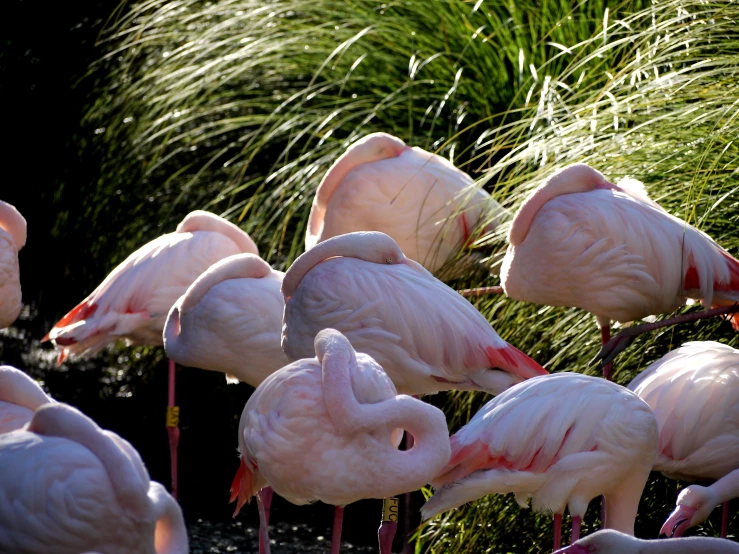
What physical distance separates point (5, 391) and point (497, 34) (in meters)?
3.22

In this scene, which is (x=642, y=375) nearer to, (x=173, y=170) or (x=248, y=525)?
(x=248, y=525)

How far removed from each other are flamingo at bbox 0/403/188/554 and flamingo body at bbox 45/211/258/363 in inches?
80.3

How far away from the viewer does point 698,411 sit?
3154 mm

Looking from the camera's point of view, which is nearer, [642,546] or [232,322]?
[642,546]

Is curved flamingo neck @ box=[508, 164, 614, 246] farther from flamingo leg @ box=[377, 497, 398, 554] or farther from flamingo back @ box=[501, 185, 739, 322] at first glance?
flamingo leg @ box=[377, 497, 398, 554]

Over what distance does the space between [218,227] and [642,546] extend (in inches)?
105

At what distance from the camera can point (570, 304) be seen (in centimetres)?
364

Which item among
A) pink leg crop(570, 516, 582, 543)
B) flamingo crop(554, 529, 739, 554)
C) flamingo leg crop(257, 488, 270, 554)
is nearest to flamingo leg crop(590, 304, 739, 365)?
pink leg crop(570, 516, 582, 543)

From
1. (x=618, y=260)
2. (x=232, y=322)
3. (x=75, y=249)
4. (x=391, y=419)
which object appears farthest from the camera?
(x=75, y=249)

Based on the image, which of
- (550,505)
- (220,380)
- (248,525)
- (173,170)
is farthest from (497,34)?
(550,505)

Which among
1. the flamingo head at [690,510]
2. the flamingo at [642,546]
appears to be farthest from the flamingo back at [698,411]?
the flamingo at [642,546]

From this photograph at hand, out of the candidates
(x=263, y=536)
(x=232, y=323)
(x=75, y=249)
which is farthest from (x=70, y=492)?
(x=75, y=249)

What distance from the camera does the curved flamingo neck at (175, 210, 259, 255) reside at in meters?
4.53

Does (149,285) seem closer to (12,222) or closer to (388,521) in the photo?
(12,222)
